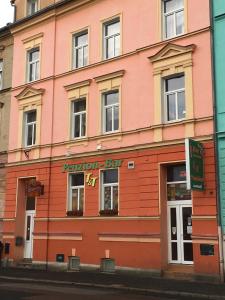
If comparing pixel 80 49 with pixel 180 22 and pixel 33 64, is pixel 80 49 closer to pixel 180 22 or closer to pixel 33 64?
pixel 33 64

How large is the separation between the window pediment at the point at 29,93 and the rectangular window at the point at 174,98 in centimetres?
740

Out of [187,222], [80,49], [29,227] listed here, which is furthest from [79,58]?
[187,222]

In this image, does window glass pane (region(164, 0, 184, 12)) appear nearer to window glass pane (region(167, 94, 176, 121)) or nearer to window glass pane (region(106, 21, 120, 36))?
window glass pane (region(106, 21, 120, 36))

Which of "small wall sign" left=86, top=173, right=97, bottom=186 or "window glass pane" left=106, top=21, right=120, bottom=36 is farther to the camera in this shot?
"window glass pane" left=106, top=21, right=120, bottom=36

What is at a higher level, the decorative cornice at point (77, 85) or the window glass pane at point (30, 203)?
the decorative cornice at point (77, 85)

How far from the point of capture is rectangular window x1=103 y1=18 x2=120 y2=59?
21.1m

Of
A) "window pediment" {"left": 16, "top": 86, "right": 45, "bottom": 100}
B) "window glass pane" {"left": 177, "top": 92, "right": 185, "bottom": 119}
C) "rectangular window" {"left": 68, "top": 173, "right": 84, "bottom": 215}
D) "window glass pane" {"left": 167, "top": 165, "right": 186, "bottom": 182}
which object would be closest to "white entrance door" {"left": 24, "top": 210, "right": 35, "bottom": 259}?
"rectangular window" {"left": 68, "top": 173, "right": 84, "bottom": 215}

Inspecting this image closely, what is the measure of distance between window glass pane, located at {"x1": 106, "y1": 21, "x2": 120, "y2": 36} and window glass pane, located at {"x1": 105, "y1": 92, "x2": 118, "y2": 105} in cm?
287

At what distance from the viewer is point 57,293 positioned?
44.9 feet

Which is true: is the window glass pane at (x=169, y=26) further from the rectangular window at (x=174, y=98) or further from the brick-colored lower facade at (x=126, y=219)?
the brick-colored lower facade at (x=126, y=219)

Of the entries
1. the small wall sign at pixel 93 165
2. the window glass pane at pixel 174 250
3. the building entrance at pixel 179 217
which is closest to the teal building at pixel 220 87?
the building entrance at pixel 179 217

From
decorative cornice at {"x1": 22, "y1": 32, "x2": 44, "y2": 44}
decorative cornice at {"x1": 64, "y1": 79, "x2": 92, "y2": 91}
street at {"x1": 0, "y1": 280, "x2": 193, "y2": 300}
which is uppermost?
decorative cornice at {"x1": 22, "y1": 32, "x2": 44, "y2": 44}

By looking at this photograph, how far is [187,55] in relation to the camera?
18.0 m

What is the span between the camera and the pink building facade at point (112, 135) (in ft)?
58.1
